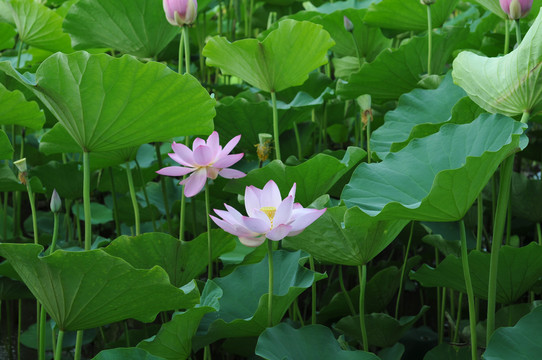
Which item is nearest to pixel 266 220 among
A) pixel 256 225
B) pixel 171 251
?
pixel 256 225

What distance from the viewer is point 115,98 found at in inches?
35.6

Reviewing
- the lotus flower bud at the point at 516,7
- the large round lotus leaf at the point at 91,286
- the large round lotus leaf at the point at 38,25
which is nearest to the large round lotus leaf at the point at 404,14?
the lotus flower bud at the point at 516,7

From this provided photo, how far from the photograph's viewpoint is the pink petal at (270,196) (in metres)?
0.84

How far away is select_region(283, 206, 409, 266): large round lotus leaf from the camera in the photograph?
0.90 metres

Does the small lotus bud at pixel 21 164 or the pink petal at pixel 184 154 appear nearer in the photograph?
the pink petal at pixel 184 154

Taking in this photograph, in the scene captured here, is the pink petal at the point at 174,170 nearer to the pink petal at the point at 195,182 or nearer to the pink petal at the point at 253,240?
the pink petal at the point at 195,182

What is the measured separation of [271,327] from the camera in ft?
2.89

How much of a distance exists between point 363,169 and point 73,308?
1.42 feet

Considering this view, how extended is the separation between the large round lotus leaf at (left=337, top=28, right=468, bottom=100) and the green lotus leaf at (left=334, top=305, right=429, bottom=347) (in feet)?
1.69

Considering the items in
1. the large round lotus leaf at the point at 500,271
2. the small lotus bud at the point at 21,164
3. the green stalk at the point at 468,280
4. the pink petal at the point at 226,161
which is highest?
the pink petal at the point at 226,161

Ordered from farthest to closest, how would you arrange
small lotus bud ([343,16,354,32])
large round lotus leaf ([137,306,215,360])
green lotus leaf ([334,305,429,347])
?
small lotus bud ([343,16,354,32]) < green lotus leaf ([334,305,429,347]) < large round lotus leaf ([137,306,215,360])

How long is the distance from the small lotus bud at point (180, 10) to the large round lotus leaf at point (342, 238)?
1.42 feet

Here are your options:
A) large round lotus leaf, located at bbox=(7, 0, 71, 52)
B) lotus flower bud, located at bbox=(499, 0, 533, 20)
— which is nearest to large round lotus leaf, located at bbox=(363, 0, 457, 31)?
lotus flower bud, located at bbox=(499, 0, 533, 20)

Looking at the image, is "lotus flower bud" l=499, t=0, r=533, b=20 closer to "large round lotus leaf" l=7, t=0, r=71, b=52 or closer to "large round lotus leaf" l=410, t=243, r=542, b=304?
"large round lotus leaf" l=410, t=243, r=542, b=304
